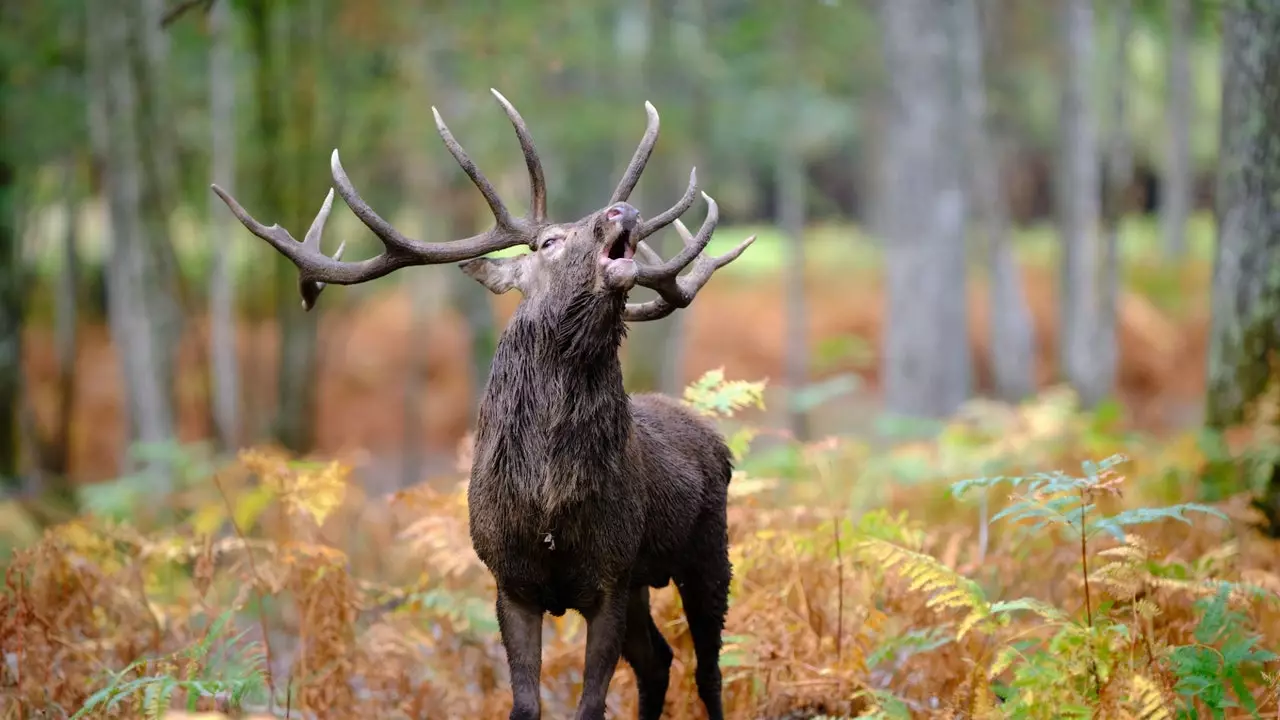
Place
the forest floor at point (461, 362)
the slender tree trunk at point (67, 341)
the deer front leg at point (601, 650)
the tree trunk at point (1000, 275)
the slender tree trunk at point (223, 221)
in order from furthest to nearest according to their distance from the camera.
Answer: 1. the forest floor at point (461, 362)
2. the tree trunk at point (1000, 275)
3. the slender tree trunk at point (67, 341)
4. the slender tree trunk at point (223, 221)
5. the deer front leg at point (601, 650)

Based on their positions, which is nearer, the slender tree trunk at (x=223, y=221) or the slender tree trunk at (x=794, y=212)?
the slender tree trunk at (x=794, y=212)

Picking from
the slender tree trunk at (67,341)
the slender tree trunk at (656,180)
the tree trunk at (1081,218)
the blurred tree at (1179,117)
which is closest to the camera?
the slender tree trunk at (656,180)

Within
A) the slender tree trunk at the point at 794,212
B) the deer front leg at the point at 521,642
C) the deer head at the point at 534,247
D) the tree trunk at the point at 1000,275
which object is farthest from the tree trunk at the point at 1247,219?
the tree trunk at the point at 1000,275

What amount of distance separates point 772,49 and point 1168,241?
1986 cm

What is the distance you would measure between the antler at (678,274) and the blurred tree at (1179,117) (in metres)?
19.9

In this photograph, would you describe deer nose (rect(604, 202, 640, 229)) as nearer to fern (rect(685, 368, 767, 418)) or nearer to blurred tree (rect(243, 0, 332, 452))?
fern (rect(685, 368, 767, 418))

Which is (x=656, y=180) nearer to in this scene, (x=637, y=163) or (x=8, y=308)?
(x=8, y=308)

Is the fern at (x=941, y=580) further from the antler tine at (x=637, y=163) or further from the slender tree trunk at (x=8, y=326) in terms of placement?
the slender tree trunk at (x=8, y=326)

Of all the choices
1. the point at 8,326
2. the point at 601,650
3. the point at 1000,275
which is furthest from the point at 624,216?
the point at 1000,275

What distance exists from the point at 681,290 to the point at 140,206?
8.40 metres

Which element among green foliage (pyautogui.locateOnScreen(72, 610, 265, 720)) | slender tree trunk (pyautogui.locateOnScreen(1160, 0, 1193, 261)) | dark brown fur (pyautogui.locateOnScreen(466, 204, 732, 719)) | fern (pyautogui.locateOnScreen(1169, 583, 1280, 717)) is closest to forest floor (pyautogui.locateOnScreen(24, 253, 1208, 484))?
slender tree trunk (pyautogui.locateOnScreen(1160, 0, 1193, 261))

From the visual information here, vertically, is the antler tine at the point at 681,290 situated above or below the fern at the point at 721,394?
above

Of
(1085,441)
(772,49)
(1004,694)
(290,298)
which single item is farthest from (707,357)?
(1004,694)

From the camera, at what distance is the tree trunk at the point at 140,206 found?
458 inches
